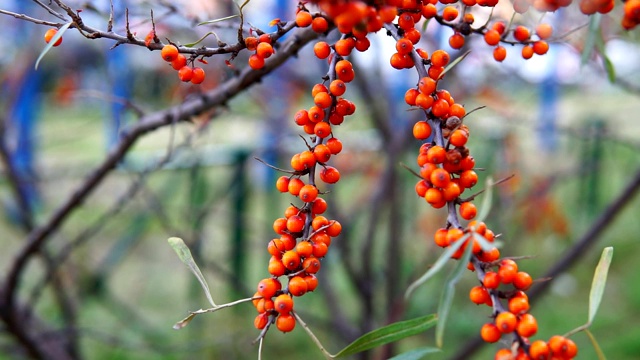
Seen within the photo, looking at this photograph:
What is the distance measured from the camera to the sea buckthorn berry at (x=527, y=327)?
0.31 m

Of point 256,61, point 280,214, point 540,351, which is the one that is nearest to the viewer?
point 540,351

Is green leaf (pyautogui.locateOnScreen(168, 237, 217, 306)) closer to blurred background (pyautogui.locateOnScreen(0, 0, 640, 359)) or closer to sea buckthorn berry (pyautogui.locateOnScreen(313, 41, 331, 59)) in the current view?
sea buckthorn berry (pyautogui.locateOnScreen(313, 41, 331, 59))

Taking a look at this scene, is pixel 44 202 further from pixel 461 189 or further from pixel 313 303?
pixel 461 189

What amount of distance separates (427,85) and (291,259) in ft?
0.40

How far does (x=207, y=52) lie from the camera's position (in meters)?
0.36

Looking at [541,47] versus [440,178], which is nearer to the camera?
[440,178]

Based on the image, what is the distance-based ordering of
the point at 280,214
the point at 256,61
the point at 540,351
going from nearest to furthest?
1. the point at 540,351
2. the point at 256,61
3. the point at 280,214

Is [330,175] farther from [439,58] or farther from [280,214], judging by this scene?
[280,214]

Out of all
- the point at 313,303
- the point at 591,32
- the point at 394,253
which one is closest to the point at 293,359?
the point at 313,303

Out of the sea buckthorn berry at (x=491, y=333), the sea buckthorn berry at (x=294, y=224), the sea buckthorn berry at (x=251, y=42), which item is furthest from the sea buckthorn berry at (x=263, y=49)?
the sea buckthorn berry at (x=491, y=333)

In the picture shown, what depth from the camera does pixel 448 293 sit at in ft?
1.04

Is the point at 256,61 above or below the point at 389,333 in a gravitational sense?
above

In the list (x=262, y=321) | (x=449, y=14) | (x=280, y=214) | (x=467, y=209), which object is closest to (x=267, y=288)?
(x=262, y=321)

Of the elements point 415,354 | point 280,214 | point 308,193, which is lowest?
point 280,214
